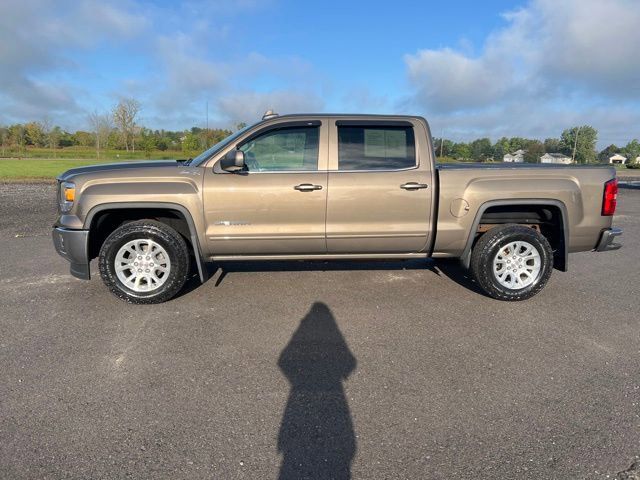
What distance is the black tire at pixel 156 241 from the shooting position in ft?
13.4

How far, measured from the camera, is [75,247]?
404cm

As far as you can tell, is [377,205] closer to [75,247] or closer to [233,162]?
[233,162]

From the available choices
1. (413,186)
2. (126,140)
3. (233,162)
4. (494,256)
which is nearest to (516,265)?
(494,256)

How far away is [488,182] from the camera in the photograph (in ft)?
14.0

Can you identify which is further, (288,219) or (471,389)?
(288,219)

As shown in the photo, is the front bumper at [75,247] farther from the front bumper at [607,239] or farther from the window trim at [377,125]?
the front bumper at [607,239]

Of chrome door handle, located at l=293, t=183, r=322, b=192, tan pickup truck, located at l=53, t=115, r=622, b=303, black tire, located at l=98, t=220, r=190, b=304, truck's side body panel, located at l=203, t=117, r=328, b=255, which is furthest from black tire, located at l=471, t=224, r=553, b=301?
black tire, located at l=98, t=220, r=190, b=304

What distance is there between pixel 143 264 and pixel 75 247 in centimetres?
67

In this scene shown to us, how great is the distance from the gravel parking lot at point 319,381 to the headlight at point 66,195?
3.30 feet

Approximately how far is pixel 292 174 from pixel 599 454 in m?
3.27

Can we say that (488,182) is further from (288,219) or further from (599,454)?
(599,454)

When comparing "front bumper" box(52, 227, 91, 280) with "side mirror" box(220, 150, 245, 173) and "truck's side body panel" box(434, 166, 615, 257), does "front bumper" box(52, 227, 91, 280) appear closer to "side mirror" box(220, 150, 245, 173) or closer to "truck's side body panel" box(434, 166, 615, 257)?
"side mirror" box(220, 150, 245, 173)

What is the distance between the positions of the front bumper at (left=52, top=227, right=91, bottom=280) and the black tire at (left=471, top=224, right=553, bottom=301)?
13.4 ft

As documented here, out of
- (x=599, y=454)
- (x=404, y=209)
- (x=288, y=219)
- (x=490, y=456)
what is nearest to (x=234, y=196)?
(x=288, y=219)
